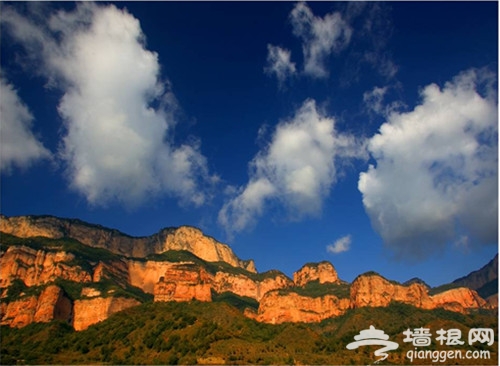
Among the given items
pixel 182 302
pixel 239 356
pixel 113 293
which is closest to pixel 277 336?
pixel 239 356

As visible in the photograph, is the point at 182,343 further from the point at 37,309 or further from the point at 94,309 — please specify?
the point at 37,309

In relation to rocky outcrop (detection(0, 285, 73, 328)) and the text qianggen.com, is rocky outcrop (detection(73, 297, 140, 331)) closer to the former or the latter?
rocky outcrop (detection(0, 285, 73, 328))

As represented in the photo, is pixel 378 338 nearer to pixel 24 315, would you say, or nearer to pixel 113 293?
pixel 113 293

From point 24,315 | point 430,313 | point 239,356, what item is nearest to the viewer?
point 239,356

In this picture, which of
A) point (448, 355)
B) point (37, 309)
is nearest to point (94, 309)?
point (37, 309)

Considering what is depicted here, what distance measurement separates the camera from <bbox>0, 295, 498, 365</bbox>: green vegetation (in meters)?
106

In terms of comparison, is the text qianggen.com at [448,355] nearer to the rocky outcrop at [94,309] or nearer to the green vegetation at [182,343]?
the green vegetation at [182,343]

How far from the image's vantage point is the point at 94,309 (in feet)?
630

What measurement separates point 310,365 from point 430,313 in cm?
10814

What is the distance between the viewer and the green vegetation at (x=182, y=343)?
106m

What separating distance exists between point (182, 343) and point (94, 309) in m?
92.4

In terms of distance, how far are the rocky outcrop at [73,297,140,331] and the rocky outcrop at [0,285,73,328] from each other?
476cm

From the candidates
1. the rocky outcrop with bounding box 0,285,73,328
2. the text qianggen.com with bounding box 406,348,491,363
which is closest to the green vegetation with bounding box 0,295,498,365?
the text qianggen.com with bounding box 406,348,491,363

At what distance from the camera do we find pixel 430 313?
19688 centimetres
